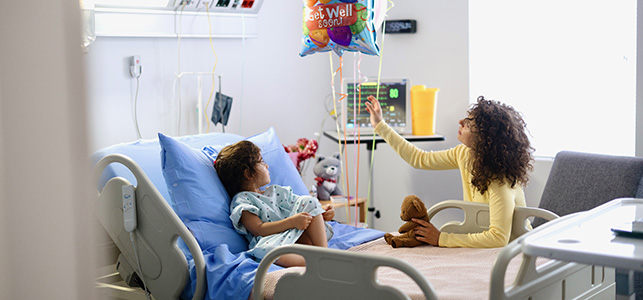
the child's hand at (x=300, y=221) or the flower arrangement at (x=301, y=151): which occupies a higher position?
the flower arrangement at (x=301, y=151)

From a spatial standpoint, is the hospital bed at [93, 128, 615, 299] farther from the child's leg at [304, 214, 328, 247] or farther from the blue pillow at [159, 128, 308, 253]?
the child's leg at [304, 214, 328, 247]

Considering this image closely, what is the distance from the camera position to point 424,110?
3.38 m

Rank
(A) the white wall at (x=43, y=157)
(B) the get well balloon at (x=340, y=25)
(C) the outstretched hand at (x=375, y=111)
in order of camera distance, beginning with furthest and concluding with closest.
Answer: (C) the outstretched hand at (x=375, y=111)
(B) the get well balloon at (x=340, y=25)
(A) the white wall at (x=43, y=157)

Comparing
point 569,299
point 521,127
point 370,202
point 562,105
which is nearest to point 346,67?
point 370,202

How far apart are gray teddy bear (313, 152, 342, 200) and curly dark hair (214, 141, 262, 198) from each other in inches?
35.2

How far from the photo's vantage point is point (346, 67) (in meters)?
3.99

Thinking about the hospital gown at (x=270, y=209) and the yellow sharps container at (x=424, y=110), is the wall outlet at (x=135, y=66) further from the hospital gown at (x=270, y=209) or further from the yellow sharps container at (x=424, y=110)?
the yellow sharps container at (x=424, y=110)

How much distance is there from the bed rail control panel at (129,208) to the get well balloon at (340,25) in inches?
36.8

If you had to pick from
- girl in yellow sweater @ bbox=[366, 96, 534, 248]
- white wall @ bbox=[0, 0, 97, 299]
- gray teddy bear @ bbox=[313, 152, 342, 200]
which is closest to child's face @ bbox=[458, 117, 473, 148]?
girl in yellow sweater @ bbox=[366, 96, 534, 248]

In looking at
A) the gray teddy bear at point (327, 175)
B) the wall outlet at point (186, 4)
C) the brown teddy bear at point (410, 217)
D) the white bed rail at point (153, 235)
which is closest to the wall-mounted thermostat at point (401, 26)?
the gray teddy bear at point (327, 175)

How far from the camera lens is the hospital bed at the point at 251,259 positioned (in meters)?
1.60

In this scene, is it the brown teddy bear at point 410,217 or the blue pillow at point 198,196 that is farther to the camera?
the brown teddy bear at point 410,217

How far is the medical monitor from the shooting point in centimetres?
339

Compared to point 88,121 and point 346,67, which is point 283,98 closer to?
point 346,67
